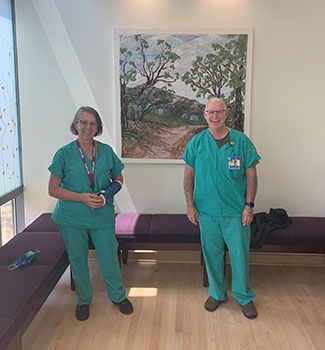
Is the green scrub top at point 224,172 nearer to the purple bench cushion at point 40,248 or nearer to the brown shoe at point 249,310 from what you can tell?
the brown shoe at point 249,310

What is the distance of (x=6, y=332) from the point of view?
194cm

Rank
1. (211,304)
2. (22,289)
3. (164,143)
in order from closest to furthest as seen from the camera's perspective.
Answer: (22,289) < (211,304) < (164,143)

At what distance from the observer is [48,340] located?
258 centimetres

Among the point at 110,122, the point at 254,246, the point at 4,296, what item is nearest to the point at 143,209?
the point at 110,122

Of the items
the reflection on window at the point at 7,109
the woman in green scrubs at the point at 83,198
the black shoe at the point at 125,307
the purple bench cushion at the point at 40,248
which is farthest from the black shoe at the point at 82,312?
the reflection on window at the point at 7,109

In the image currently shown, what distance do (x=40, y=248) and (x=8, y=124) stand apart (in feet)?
3.97

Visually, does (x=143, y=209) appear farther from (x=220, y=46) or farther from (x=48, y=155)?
(x=220, y=46)

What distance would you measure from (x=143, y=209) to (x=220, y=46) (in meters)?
1.64

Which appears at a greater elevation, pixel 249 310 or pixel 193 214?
pixel 193 214

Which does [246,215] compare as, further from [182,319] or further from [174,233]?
[182,319]

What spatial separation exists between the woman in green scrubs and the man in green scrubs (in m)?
0.62

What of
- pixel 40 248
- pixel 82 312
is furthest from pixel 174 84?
pixel 82 312

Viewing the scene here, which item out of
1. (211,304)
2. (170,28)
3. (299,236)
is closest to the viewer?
(211,304)

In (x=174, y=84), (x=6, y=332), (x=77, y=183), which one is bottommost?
(x=6, y=332)
